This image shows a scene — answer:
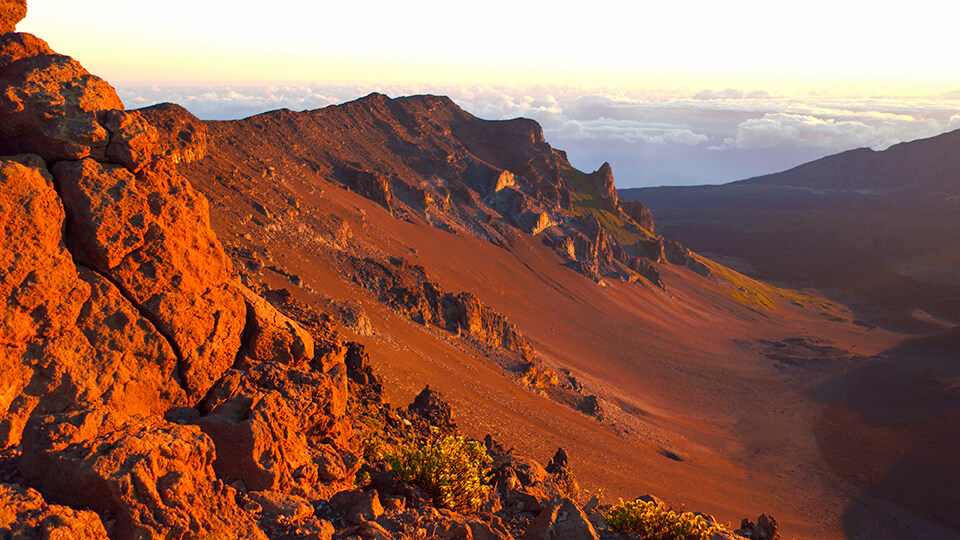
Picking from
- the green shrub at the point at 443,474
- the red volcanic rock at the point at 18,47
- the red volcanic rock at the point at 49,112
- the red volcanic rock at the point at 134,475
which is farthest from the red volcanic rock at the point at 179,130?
the red volcanic rock at the point at 134,475

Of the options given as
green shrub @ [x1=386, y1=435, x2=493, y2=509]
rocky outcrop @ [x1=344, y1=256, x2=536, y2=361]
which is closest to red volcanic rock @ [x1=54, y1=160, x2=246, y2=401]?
green shrub @ [x1=386, y1=435, x2=493, y2=509]

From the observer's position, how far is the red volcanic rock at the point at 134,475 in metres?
5.11

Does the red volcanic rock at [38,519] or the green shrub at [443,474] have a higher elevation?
the red volcanic rock at [38,519]

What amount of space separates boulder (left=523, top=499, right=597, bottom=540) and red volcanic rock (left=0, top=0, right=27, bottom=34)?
10.0 meters

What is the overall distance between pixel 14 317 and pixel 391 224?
41.1 m

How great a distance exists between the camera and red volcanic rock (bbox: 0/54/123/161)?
7.11 meters

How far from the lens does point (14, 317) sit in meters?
6.38

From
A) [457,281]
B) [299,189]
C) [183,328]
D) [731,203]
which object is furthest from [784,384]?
[731,203]

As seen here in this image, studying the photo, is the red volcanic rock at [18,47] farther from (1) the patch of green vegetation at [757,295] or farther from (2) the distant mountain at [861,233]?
(2) the distant mountain at [861,233]

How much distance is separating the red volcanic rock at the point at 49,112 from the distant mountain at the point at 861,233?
108553 millimetres

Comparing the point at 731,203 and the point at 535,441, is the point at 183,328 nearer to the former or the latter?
the point at 535,441

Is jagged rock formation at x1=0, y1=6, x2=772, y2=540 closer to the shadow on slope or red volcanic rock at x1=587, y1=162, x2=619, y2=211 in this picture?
the shadow on slope

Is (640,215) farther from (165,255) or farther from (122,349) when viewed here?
(122,349)

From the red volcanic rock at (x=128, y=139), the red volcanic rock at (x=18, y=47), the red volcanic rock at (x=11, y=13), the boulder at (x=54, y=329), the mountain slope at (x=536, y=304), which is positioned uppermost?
the red volcanic rock at (x=11, y=13)
